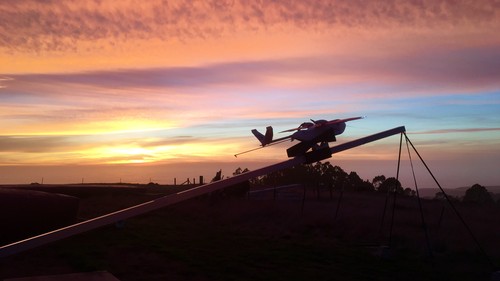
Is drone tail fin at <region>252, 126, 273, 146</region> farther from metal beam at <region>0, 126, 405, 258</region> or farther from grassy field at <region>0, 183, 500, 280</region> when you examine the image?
grassy field at <region>0, 183, 500, 280</region>

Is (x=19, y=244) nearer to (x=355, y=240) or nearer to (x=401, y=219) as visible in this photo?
(x=355, y=240)

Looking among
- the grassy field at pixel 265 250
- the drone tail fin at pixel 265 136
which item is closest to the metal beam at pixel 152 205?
the drone tail fin at pixel 265 136

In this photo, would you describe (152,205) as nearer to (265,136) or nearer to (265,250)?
(265,136)

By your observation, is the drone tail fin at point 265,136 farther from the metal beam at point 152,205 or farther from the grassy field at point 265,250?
the grassy field at point 265,250

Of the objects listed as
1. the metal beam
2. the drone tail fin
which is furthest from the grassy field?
the drone tail fin

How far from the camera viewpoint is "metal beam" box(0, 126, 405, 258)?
9.64m

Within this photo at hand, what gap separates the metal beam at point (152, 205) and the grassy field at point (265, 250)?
1679mm

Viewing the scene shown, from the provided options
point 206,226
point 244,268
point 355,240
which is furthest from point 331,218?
point 244,268

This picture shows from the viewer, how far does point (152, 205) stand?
34.9 feet

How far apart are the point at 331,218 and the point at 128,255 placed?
11.2 metres

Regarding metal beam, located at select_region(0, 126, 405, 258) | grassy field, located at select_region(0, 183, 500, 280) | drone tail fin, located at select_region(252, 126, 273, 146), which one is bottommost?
grassy field, located at select_region(0, 183, 500, 280)

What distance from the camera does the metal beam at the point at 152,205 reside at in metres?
9.64

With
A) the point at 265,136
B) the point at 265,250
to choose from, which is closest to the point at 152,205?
the point at 265,136

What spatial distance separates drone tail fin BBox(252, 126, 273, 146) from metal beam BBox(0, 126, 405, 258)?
75 centimetres
